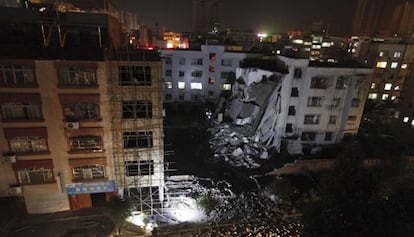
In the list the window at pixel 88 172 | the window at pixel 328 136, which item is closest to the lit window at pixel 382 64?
the window at pixel 328 136

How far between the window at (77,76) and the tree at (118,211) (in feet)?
34.6

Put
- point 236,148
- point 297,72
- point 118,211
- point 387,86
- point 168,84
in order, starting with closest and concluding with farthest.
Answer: point 118,211, point 297,72, point 236,148, point 168,84, point 387,86

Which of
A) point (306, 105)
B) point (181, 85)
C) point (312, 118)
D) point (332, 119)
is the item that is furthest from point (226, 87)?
point (332, 119)

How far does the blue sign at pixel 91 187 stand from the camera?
2142 cm

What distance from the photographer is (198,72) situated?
49594mm

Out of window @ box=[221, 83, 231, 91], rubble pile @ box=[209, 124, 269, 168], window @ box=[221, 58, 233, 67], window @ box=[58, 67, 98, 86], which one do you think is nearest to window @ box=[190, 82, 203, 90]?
window @ box=[221, 83, 231, 91]

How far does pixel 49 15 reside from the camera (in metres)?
22.0

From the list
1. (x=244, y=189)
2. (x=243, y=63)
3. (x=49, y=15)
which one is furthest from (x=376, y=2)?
(x=49, y=15)

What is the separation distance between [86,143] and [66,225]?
24.2ft

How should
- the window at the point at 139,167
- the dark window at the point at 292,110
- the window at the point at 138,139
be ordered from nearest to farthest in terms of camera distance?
A: 1. the window at the point at 138,139
2. the window at the point at 139,167
3. the dark window at the point at 292,110

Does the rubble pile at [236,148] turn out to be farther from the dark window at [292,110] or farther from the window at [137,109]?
the window at [137,109]

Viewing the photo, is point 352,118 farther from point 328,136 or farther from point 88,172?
point 88,172

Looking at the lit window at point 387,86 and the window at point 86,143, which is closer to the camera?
the window at point 86,143

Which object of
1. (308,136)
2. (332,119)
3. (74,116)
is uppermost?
(74,116)
